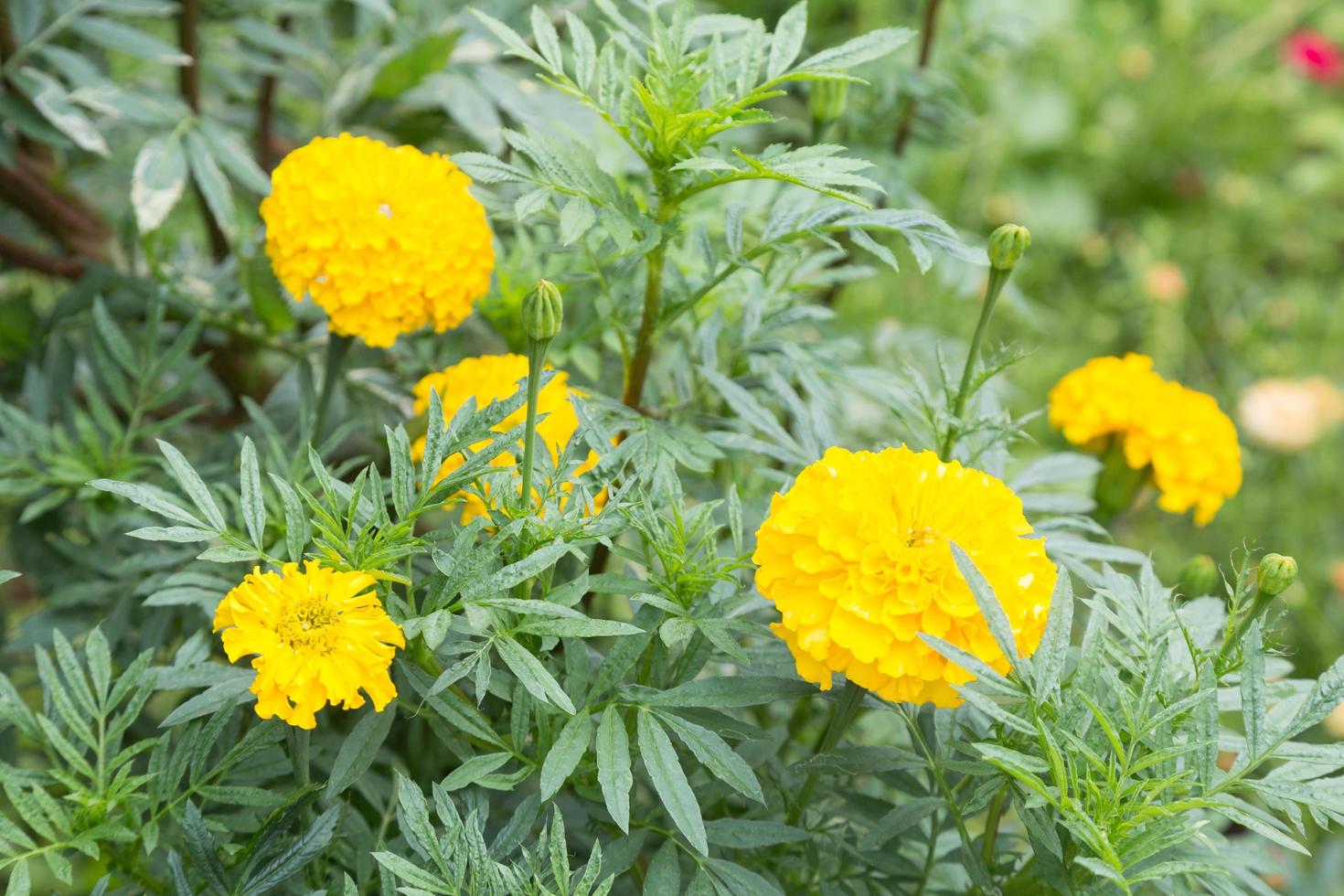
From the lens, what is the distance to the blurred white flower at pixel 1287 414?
2141 mm

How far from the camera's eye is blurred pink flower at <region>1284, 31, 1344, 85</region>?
263 cm

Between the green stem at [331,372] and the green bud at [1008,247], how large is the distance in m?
0.47

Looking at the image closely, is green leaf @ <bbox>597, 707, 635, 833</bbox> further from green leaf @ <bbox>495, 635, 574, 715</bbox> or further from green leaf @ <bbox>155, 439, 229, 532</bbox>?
green leaf @ <bbox>155, 439, 229, 532</bbox>

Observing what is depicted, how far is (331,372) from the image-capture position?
92cm

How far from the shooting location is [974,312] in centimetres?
240

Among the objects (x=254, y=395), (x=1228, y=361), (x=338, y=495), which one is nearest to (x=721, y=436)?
(x=338, y=495)

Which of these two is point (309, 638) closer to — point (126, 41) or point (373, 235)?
point (373, 235)

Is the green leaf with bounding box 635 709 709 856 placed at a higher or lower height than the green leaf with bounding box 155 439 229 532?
lower

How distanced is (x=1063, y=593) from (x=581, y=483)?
0.27m

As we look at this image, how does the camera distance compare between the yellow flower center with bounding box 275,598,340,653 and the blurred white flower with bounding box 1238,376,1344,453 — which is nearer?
the yellow flower center with bounding box 275,598,340,653

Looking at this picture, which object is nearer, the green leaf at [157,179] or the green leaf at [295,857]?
the green leaf at [295,857]

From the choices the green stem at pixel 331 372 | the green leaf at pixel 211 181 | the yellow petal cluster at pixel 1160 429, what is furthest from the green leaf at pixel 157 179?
the yellow petal cluster at pixel 1160 429

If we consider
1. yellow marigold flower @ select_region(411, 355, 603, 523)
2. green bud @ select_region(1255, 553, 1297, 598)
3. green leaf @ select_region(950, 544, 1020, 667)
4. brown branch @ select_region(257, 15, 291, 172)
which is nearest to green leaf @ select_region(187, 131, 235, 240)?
brown branch @ select_region(257, 15, 291, 172)

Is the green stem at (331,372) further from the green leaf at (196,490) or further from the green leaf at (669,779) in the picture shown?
the green leaf at (669,779)
